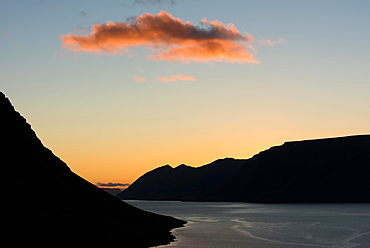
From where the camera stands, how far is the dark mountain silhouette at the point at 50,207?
6869cm

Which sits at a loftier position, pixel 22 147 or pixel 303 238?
pixel 22 147

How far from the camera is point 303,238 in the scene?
114 meters

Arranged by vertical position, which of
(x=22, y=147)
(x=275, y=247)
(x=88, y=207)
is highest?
(x=22, y=147)

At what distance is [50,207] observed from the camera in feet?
267

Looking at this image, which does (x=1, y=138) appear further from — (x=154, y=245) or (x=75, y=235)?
(x=154, y=245)

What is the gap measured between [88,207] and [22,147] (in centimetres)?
1723

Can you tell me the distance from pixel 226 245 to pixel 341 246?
910 inches

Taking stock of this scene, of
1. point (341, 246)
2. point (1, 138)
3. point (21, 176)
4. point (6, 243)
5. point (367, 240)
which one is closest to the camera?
point (6, 243)

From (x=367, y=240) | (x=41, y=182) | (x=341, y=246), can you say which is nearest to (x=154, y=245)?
(x=41, y=182)

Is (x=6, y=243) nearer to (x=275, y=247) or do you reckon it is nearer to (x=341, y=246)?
(x=275, y=247)

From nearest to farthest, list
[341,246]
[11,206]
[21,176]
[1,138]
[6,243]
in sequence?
1. [6,243]
2. [11,206]
3. [21,176]
4. [1,138]
5. [341,246]

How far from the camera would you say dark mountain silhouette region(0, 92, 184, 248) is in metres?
68.7

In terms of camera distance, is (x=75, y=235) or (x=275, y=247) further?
(x=275, y=247)

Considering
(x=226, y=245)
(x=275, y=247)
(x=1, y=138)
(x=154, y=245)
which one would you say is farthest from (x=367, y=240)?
(x=1, y=138)
